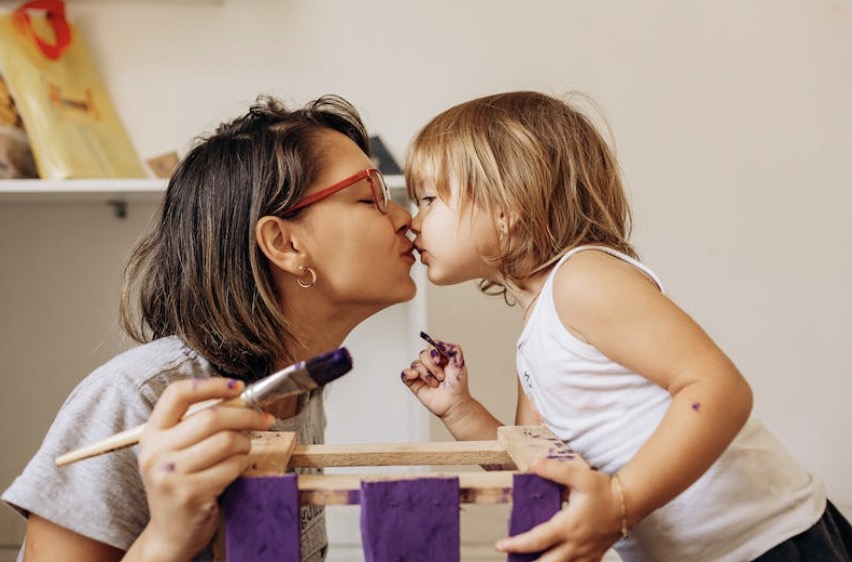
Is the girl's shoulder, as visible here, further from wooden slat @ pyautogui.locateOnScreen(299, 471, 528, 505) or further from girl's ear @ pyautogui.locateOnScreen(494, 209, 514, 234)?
wooden slat @ pyautogui.locateOnScreen(299, 471, 528, 505)

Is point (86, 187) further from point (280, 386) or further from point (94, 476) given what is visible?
point (280, 386)

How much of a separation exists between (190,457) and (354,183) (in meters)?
0.56

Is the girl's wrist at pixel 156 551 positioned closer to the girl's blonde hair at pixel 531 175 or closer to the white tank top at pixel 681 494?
the white tank top at pixel 681 494

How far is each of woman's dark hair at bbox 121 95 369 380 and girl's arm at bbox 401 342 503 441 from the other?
0.27m

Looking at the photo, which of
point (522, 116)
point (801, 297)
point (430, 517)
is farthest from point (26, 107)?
point (801, 297)

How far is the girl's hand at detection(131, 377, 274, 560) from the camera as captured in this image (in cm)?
69

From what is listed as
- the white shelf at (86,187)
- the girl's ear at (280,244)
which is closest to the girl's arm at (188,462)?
the girl's ear at (280,244)

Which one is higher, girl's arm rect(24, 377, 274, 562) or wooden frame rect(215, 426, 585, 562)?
girl's arm rect(24, 377, 274, 562)

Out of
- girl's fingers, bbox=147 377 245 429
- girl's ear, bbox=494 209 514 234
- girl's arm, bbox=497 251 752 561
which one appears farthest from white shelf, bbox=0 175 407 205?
girl's fingers, bbox=147 377 245 429

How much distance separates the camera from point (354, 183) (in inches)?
45.7

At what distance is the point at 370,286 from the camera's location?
1.15 m

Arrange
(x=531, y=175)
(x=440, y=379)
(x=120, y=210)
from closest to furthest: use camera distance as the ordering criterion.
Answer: (x=531, y=175) < (x=440, y=379) < (x=120, y=210)

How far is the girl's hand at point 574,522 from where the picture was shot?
717 millimetres

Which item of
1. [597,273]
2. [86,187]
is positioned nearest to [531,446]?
[597,273]
